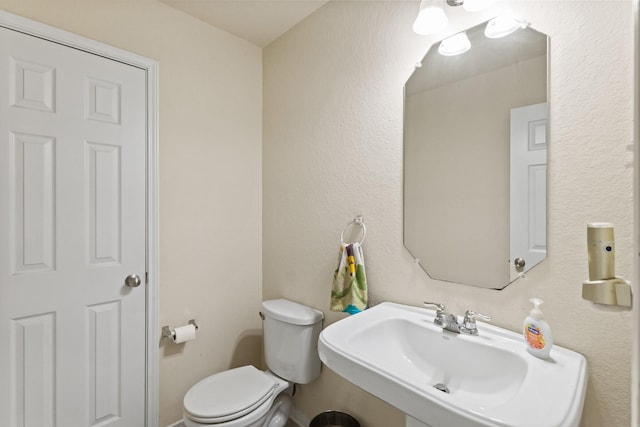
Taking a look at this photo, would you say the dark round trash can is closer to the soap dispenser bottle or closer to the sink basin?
the sink basin

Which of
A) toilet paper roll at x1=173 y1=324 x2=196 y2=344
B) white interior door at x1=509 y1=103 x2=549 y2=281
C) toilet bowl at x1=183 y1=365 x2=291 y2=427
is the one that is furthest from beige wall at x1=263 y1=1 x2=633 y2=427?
toilet paper roll at x1=173 y1=324 x2=196 y2=344

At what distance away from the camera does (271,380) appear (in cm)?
162

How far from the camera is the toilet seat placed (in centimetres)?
135

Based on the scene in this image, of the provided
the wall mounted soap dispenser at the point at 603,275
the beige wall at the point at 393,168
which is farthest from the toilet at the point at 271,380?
the wall mounted soap dispenser at the point at 603,275

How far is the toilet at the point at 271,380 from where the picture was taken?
1.39 m

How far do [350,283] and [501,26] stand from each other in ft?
3.70

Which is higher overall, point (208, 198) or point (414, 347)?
point (208, 198)

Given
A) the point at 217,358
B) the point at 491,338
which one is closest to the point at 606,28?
the point at 491,338

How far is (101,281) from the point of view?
5.02 ft

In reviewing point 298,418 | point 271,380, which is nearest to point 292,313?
point 271,380

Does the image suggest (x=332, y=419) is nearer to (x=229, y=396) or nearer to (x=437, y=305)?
(x=229, y=396)

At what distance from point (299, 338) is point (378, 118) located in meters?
1.17

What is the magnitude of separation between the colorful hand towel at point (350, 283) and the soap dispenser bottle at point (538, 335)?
64cm

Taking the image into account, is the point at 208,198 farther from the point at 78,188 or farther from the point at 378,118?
the point at 378,118
